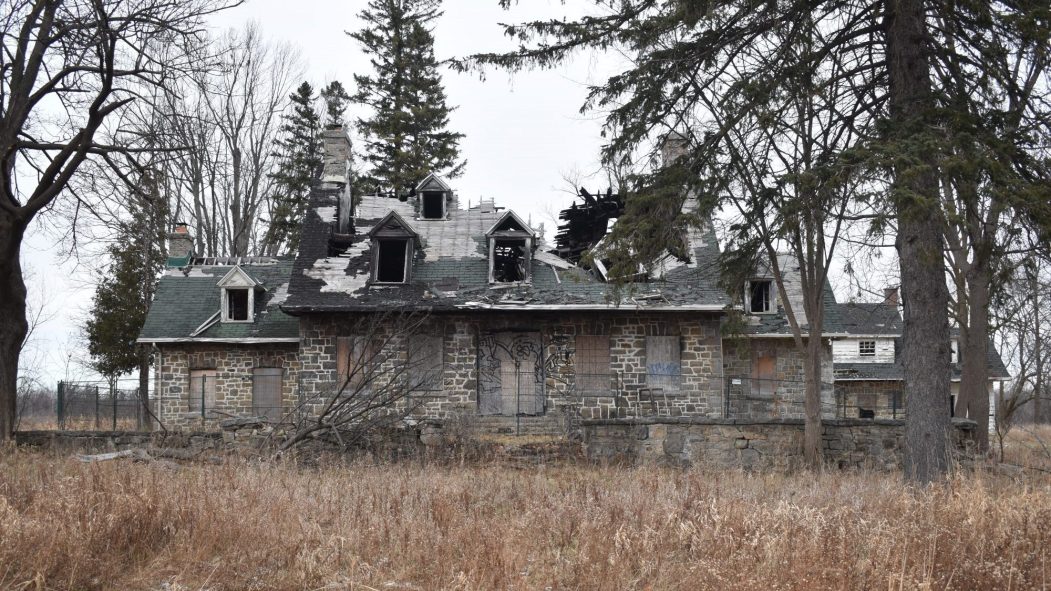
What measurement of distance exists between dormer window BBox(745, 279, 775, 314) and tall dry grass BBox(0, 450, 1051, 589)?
16366 mm

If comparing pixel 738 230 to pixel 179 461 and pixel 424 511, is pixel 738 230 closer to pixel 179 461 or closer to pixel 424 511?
pixel 424 511

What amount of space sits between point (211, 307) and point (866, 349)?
23.7 meters

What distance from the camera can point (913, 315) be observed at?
10.6 metres

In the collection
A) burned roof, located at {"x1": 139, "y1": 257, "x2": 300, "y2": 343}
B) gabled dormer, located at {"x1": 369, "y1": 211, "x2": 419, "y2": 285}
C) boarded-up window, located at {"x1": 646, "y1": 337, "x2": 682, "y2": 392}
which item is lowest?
boarded-up window, located at {"x1": 646, "y1": 337, "x2": 682, "y2": 392}

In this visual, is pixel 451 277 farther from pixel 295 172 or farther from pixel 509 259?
pixel 295 172

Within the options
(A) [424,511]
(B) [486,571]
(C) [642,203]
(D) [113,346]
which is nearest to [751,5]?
(C) [642,203]

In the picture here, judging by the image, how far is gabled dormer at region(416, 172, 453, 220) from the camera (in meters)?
25.1

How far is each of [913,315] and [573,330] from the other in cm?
1216

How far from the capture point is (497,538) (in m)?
7.07

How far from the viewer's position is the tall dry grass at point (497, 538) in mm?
5934

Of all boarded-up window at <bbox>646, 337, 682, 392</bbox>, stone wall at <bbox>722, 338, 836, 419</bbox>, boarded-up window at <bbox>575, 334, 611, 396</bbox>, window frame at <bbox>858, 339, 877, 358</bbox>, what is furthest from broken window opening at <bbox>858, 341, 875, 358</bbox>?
boarded-up window at <bbox>575, 334, 611, 396</bbox>

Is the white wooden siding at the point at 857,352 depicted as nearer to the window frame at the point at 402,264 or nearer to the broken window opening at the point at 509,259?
the broken window opening at the point at 509,259

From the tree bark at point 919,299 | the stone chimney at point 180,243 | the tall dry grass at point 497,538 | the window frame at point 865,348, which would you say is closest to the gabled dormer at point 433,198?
the stone chimney at point 180,243

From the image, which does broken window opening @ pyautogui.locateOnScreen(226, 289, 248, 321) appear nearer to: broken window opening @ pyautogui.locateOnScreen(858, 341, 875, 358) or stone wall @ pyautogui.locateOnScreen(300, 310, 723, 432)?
stone wall @ pyautogui.locateOnScreen(300, 310, 723, 432)
